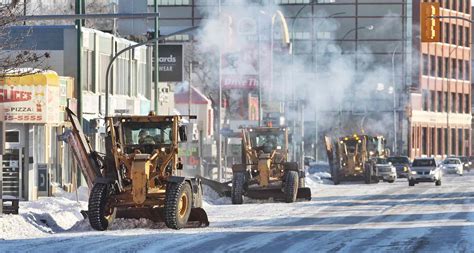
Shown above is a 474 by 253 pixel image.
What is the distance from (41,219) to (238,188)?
14274 mm

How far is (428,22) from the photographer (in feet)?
156

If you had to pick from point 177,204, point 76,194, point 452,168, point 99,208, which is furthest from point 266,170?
point 452,168

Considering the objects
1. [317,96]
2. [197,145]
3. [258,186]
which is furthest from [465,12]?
[258,186]

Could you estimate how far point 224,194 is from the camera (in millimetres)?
51312

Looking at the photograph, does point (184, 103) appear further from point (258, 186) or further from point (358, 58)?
point (258, 186)

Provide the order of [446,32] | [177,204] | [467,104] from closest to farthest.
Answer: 1. [177,204]
2. [446,32]
3. [467,104]

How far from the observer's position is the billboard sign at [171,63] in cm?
7281

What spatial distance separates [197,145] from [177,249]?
143 ft

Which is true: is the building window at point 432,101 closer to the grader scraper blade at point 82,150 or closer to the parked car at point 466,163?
the parked car at point 466,163

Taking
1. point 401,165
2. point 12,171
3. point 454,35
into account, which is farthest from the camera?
point 454,35

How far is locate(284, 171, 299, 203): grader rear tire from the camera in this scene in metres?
47.6

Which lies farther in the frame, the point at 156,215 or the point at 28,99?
the point at 28,99

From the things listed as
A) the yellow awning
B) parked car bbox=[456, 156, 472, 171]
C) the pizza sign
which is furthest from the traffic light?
parked car bbox=[456, 156, 472, 171]

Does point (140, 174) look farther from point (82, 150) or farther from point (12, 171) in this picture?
point (12, 171)
